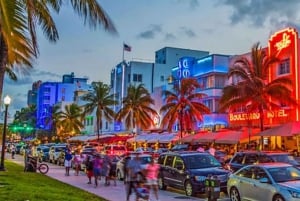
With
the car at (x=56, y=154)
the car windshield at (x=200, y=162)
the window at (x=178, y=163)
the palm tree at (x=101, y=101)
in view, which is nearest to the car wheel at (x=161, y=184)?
the window at (x=178, y=163)

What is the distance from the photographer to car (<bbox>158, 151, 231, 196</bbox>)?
63.4ft

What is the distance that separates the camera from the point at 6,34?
349 inches

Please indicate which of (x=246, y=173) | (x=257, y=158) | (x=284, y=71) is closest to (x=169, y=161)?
(x=257, y=158)

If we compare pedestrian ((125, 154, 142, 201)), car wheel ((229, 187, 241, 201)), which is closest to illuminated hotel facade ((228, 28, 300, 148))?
car wheel ((229, 187, 241, 201))

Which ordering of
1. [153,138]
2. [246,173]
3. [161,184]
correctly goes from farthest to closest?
1. [153,138]
2. [161,184]
3. [246,173]

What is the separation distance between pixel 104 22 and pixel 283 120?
31.1 m

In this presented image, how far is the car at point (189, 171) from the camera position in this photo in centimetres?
1931

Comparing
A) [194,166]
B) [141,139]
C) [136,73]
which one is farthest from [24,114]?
[194,166]

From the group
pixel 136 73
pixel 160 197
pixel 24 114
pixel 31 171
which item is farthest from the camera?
pixel 24 114

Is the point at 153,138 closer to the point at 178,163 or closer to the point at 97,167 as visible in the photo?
the point at 97,167

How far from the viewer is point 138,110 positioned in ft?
216

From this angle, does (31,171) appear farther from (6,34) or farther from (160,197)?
(6,34)

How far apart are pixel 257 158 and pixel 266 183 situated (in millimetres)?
6975

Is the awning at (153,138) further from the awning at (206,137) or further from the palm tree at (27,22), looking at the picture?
the palm tree at (27,22)
